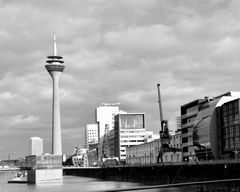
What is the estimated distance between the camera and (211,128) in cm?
13312

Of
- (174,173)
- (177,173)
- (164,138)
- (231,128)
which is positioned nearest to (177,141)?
(164,138)

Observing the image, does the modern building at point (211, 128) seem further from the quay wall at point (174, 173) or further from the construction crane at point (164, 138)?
the quay wall at point (174, 173)

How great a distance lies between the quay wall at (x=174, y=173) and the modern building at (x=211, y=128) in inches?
705

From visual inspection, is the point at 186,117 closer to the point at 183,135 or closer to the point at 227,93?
the point at 183,135

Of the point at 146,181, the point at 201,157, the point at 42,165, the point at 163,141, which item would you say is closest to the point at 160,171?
the point at 146,181

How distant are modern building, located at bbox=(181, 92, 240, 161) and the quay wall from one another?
17911 mm

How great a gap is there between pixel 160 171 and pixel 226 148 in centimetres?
1956

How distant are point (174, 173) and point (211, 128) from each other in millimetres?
23457

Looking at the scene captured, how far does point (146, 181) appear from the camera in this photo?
13700 centimetres

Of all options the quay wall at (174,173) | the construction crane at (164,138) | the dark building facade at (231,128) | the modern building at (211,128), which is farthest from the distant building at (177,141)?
the dark building facade at (231,128)

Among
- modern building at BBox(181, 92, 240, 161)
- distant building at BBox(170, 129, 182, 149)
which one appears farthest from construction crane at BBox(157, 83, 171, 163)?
distant building at BBox(170, 129, 182, 149)

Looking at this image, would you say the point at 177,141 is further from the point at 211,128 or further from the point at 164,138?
the point at 211,128

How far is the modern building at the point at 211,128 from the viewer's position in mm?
126750

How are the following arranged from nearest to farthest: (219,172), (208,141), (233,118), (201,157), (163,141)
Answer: (219,172), (233,118), (208,141), (201,157), (163,141)
